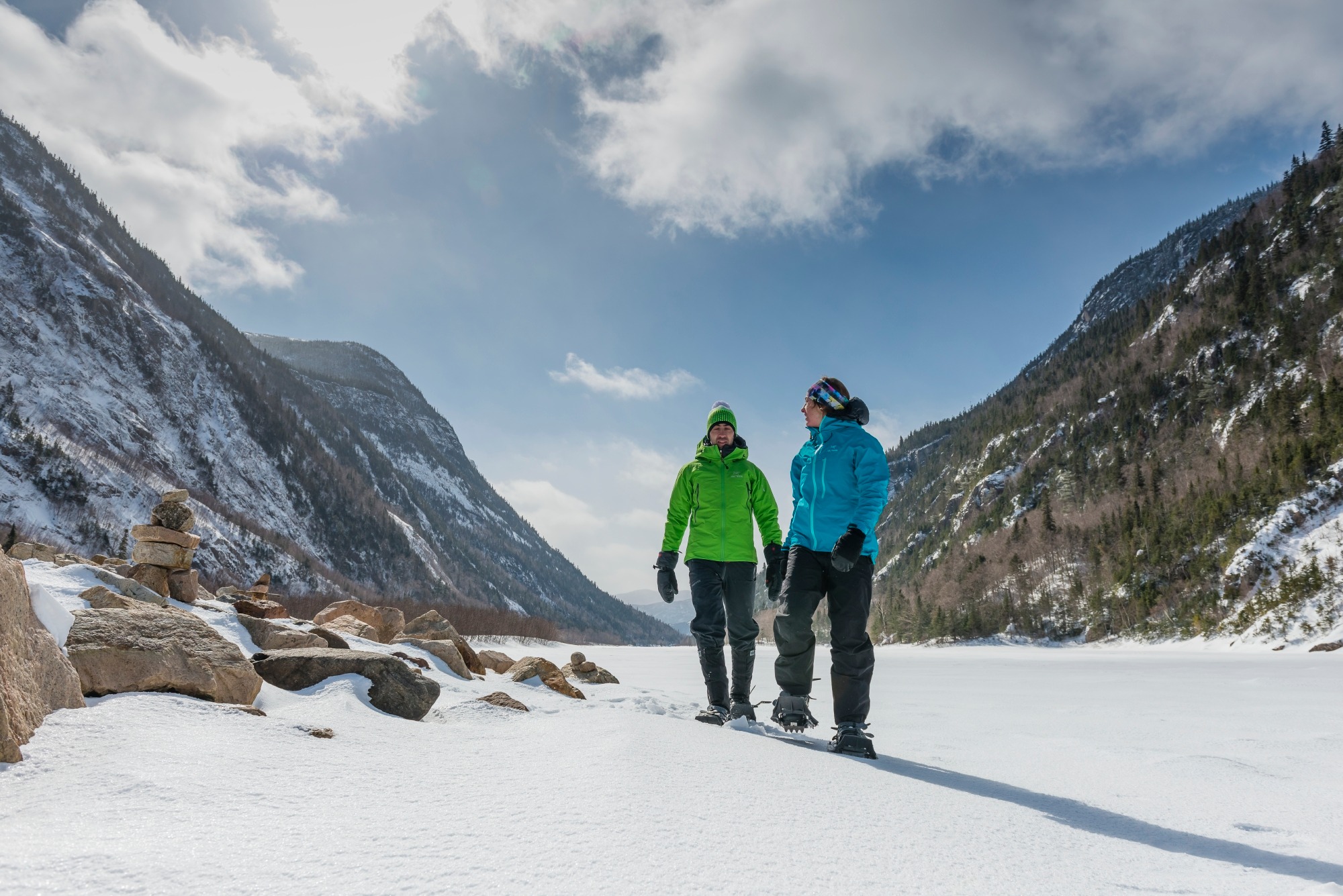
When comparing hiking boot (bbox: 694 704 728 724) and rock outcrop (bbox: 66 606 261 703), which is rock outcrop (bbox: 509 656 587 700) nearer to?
hiking boot (bbox: 694 704 728 724)

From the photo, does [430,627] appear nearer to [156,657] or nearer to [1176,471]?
[156,657]

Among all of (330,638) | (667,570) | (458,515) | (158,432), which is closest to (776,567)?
(667,570)

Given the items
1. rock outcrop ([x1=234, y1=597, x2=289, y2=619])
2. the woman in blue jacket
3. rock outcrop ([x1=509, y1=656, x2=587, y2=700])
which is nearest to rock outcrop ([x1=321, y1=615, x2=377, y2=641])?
rock outcrop ([x1=234, y1=597, x2=289, y2=619])

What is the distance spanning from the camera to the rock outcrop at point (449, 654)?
638 cm

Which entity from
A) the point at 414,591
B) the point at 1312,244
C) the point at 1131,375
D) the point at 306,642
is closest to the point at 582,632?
the point at 414,591

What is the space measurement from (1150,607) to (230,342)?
142474 mm

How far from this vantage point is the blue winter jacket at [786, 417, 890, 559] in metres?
3.71

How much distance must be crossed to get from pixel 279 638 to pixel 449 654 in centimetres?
188

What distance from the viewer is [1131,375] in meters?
84.2

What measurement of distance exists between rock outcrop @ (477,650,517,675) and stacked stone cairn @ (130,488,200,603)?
356 centimetres

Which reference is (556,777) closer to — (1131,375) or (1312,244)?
(1312,244)

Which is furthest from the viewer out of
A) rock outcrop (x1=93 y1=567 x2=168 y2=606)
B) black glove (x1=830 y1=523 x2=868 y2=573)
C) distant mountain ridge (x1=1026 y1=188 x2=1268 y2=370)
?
distant mountain ridge (x1=1026 y1=188 x2=1268 y2=370)

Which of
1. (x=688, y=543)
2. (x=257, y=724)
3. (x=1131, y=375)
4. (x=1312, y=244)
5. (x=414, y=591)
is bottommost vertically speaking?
(x=414, y=591)

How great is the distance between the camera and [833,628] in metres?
3.59
